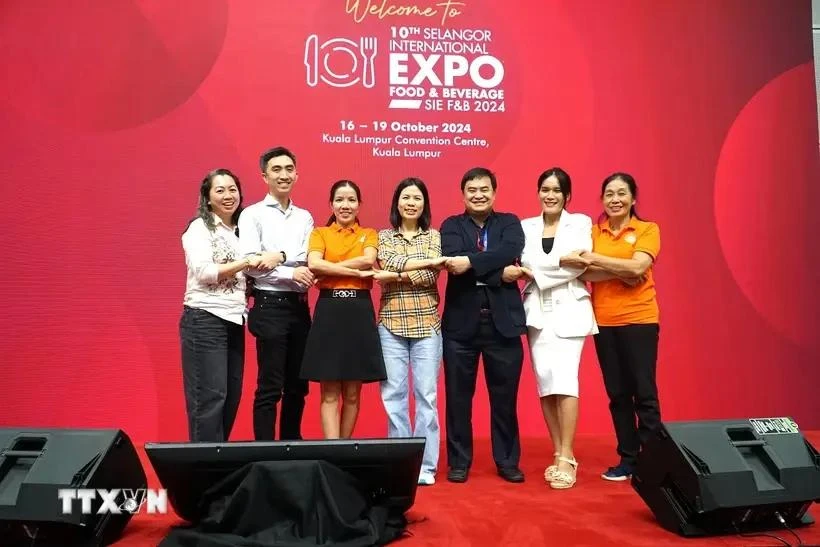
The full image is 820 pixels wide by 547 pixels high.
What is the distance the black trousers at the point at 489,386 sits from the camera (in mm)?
3098

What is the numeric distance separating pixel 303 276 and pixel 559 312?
3.83ft

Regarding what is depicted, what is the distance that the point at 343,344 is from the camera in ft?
9.63

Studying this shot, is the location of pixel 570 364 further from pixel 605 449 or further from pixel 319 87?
Answer: pixel 319 87

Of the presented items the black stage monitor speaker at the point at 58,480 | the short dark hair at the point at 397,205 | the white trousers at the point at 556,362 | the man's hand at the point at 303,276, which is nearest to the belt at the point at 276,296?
the man's hand at the point at 303,276

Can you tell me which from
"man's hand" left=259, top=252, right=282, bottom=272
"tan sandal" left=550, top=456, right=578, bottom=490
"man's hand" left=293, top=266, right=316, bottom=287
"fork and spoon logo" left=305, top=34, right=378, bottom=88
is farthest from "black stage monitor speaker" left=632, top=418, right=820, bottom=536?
"fork and spoon logo" left=305, top=34, right=378, bottom=88

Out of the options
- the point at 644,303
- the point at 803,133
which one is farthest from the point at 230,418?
the point at 803,133

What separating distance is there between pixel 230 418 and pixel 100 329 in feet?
4.94

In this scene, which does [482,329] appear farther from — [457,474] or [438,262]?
[457,474]

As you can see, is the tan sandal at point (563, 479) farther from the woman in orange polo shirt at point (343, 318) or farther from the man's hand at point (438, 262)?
the man's hand at point (438, 262)

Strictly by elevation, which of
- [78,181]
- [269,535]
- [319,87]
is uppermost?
[319,87]

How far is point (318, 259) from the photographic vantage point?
2961 millimetres

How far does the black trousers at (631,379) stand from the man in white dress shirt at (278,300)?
1.42 m

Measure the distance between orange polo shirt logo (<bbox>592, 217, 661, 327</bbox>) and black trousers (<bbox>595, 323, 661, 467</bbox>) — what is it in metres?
0.05

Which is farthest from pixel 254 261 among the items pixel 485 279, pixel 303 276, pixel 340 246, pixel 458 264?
pixel 485 279
